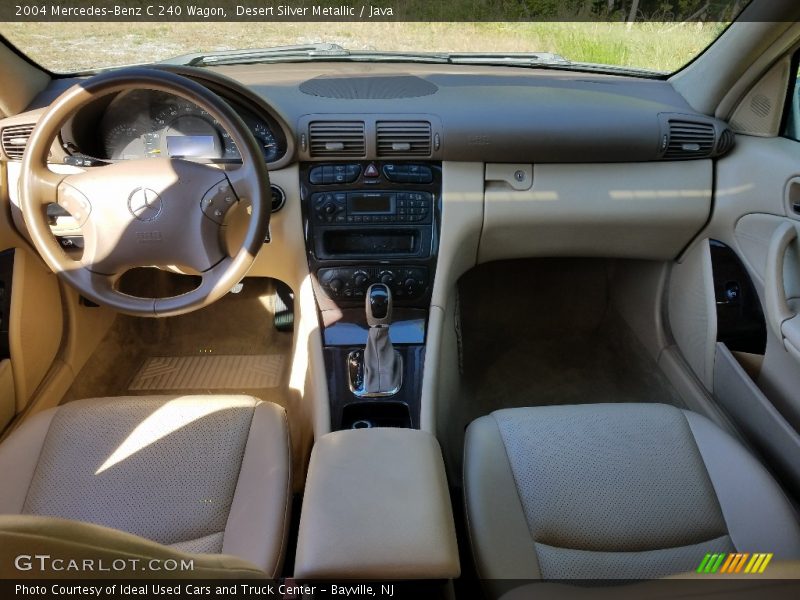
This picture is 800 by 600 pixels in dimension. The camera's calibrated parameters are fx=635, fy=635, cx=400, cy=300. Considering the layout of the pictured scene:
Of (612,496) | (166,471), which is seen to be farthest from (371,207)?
(612,496)

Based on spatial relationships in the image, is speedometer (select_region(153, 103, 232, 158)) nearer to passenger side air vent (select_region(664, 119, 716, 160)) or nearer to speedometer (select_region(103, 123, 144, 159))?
speedometer (select_region(103, 123, 144, 159))

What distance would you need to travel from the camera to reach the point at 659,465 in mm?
1467

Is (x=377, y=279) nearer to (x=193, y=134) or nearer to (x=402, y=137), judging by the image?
(x=402, y=137)

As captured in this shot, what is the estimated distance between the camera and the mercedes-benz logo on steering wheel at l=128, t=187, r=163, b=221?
1.60 m

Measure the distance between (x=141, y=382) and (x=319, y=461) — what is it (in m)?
1.39

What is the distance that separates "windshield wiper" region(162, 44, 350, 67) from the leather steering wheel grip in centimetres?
153

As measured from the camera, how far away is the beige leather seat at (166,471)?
133cm

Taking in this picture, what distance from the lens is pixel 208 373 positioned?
8.11 feet

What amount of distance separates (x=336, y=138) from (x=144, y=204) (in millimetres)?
610

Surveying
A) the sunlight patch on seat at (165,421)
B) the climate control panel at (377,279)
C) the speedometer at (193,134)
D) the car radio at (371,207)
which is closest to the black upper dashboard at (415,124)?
the speedometer at (193,134)

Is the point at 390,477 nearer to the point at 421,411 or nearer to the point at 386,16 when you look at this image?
the point at 421,411

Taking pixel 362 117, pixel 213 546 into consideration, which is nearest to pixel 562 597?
pixel 213 546

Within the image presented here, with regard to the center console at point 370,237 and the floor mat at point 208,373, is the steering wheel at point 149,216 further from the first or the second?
the floor mat at point 208,373

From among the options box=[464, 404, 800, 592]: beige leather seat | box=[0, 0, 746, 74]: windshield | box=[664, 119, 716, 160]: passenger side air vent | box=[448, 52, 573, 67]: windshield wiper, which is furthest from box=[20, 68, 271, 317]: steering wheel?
box=[664, 119, 716, 160]: passenger side air vent
